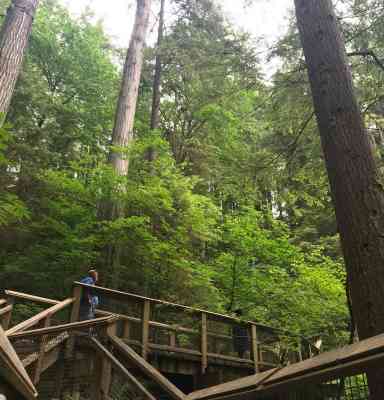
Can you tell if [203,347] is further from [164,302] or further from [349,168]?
[349,168]

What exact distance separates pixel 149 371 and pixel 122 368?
0.33 m

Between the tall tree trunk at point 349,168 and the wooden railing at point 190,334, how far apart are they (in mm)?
3909

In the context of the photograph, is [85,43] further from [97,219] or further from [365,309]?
[365,309]

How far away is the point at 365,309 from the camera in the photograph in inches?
136

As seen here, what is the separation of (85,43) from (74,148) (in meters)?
4.94

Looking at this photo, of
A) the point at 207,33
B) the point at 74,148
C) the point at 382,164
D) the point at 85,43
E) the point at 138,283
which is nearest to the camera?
the point at 382,164

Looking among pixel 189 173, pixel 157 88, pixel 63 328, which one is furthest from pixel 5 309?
pixel 189 173

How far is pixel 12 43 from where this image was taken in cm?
837

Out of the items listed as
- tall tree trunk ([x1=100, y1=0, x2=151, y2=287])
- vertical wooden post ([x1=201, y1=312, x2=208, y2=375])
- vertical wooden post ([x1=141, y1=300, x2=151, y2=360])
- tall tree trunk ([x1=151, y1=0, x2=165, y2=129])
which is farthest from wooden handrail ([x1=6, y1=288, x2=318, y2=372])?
tall tree trunk ([x1=151, y1=0, x2=165, y2=129])

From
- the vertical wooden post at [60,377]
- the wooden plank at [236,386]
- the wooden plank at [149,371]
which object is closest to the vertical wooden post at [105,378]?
the wooden plank at [149,371]

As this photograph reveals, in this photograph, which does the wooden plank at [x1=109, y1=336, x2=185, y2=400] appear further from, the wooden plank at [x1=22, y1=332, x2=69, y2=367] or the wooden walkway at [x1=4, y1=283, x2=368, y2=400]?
the wooden plank at [x1=22, y1=332, x2=69, y2=367]

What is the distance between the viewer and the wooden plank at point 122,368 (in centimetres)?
437

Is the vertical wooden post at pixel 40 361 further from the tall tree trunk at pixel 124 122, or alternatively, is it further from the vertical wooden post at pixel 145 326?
the tall tree trunk at pixel 124 122

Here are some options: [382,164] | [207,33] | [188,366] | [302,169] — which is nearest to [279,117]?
[302,169]
